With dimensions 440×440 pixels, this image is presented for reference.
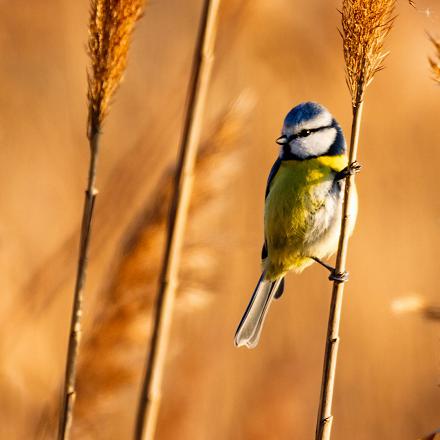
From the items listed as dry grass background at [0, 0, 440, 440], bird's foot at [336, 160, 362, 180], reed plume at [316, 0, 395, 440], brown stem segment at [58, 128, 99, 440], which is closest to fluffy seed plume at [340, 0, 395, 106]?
reed plume at [316, 0, 395, 440]

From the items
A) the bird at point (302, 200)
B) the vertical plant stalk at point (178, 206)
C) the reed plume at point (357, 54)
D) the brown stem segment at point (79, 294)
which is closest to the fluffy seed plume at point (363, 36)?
the reed plume at point (357, 54)

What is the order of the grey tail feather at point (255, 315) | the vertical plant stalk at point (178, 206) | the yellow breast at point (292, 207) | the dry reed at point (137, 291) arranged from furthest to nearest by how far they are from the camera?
the yellow breast at point (292, 207)
the grey tail feather at point (255, 315)
the dry reed at point (137, 291)
the vertical plant stalk at point (178, 206)

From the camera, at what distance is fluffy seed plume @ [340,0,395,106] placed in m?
1.04

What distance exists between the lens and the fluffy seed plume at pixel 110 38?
967 millimetres

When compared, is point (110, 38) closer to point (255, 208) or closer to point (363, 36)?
point (363, 36)

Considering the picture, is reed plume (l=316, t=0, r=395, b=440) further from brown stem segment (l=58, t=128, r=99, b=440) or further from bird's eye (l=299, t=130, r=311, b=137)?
bird's eye (l=299, t=130, r=311, b=137)

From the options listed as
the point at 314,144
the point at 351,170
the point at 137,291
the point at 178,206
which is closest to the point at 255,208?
the point at 314,144

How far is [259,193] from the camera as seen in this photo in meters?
2.84

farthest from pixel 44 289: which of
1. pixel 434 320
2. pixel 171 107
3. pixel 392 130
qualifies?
pixel 392 130

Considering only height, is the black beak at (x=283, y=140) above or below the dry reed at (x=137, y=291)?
above

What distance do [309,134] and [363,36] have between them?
2.33 ft

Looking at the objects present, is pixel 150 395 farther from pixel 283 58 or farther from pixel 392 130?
pixel 392 130

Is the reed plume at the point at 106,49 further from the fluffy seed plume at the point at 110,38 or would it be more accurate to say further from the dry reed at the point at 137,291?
the dry reed at the point at 137,291

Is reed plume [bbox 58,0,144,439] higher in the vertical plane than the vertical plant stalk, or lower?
higher
